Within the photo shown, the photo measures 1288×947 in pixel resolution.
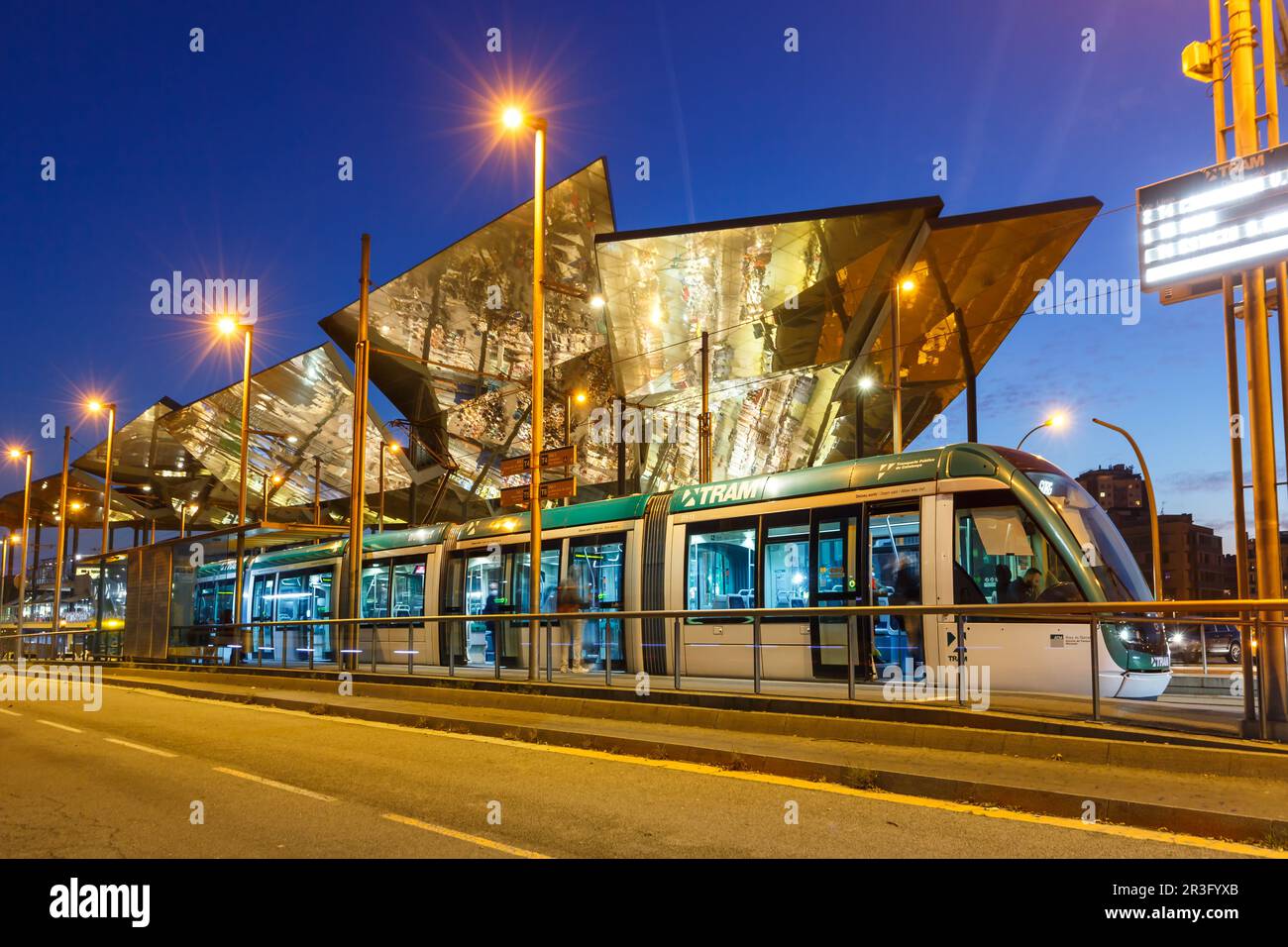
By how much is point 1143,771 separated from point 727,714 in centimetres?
465

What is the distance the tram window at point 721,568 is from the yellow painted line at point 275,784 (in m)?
7.49

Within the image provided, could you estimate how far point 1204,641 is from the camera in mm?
10289

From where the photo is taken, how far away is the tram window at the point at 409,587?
23391 mm

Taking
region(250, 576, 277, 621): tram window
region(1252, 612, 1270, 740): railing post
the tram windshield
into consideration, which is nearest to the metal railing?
region(1252, 612, 1270, 740): railing post

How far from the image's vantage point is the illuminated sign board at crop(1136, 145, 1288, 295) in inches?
361

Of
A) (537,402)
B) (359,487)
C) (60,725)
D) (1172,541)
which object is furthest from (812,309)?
(1172,541)

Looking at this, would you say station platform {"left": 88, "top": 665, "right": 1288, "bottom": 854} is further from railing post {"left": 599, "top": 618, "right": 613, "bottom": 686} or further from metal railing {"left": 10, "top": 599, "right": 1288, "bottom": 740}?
metal railing {"left": 10, "top": 599, "right": 1288, "bottom": 740}

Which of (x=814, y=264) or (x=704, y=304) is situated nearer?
(x=814, y=264)

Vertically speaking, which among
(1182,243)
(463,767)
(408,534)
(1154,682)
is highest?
(1182,243)

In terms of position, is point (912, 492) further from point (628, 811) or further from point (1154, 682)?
point (628, 811)
